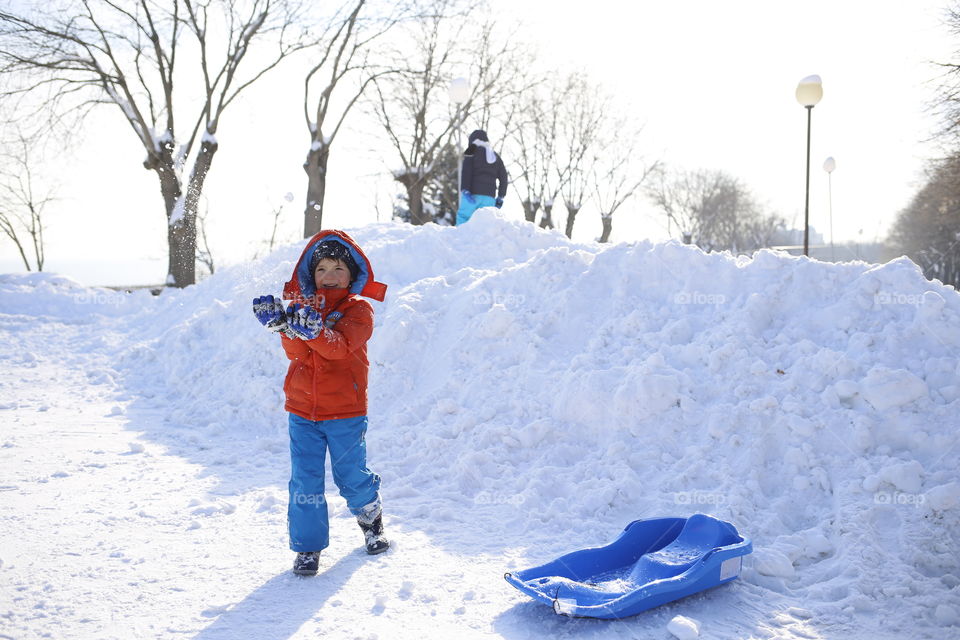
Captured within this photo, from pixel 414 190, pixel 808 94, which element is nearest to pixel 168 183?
pixel 414 190

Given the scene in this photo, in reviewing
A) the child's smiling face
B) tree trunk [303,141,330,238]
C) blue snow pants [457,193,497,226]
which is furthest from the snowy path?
tree trunk [303,141,330,238]

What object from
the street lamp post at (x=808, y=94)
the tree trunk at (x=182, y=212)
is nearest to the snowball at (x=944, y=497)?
the street lamp post at (x=808, y=94)

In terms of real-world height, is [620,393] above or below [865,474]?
above

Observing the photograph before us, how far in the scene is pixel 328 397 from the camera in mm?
3414

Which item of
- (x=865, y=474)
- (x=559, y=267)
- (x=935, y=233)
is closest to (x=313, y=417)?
(x=865, y=474)

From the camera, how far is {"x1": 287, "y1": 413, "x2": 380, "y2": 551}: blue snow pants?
132 inches

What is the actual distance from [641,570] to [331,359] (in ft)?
5.99

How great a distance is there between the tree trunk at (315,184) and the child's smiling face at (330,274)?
12.9 metres

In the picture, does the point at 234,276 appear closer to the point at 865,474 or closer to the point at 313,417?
Result: the point at 313,417

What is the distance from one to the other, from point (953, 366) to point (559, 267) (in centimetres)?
324

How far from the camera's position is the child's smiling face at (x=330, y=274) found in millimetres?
3471

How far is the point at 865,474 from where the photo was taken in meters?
3.86

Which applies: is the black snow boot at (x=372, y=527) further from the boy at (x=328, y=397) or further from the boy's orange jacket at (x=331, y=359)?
the boy's orange jacket at (x=331, y=359)

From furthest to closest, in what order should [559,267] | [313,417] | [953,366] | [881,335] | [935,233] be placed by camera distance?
[935,233]
[559,267]
[881,335]
[953,366]
[313,417]
